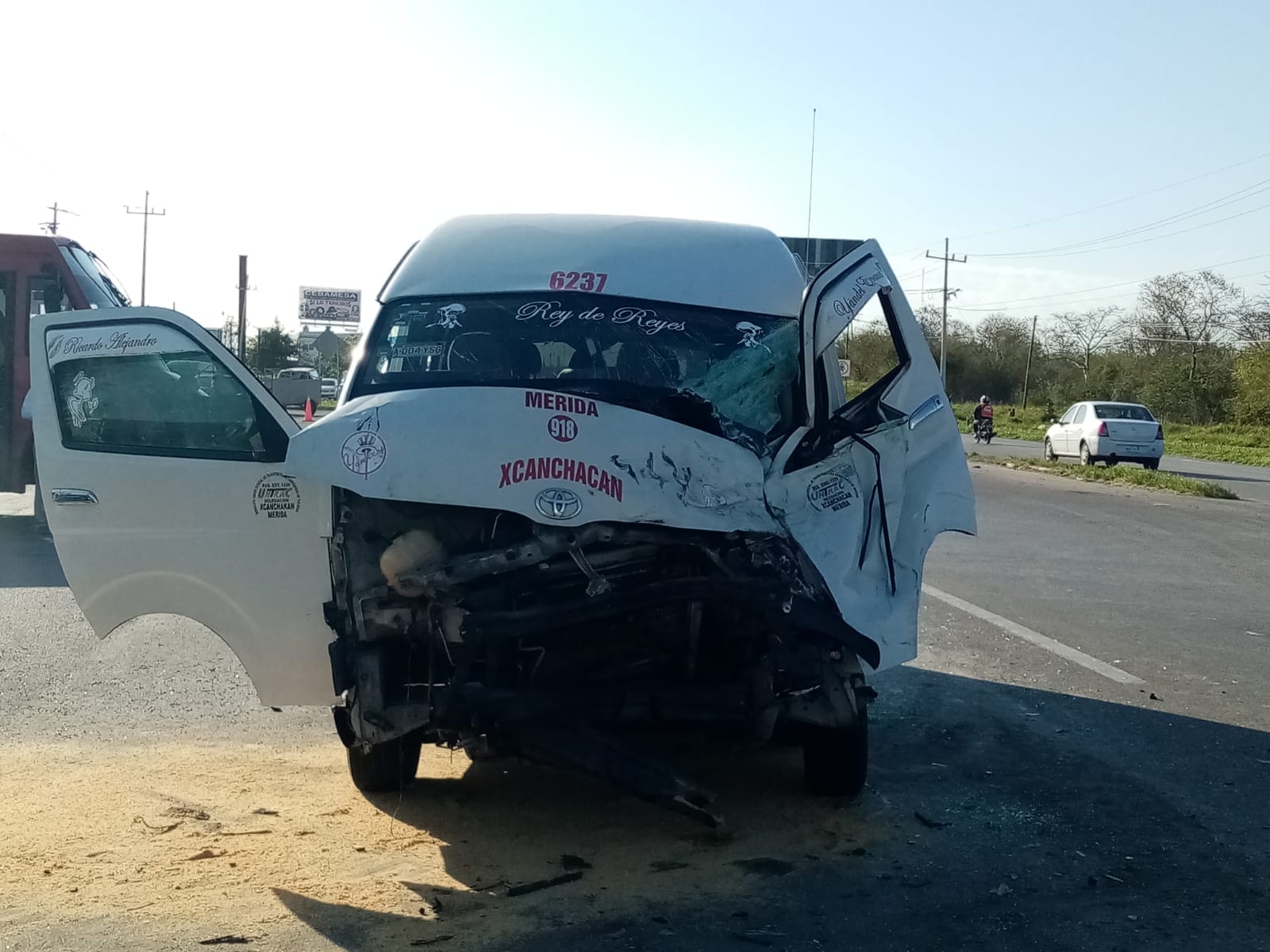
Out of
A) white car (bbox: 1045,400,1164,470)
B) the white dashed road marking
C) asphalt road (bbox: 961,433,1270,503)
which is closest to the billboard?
asphalt road (bbox: 961,433,1270,503)

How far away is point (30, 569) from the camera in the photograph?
36.3ft

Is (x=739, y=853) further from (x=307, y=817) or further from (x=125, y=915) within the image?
(x=125, y=915)

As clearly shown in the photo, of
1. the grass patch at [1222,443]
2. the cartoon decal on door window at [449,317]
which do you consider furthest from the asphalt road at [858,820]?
the grass patch at [1222,443]

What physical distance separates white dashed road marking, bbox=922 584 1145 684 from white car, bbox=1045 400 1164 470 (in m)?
19.0

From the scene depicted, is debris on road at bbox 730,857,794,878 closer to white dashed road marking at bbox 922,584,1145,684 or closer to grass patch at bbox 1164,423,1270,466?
white dashed road marking at bbox 922,584,1145,684

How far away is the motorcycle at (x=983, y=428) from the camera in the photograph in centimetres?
3934

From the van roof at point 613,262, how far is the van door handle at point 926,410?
3.06 ft

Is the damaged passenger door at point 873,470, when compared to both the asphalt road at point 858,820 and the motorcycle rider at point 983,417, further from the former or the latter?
the motorcycle rider at point 983,417

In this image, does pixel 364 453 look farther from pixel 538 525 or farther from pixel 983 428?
pixel 983 428

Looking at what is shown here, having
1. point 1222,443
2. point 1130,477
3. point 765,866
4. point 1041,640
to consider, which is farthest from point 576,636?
point 1222,443

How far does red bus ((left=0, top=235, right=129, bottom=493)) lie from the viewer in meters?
13.7

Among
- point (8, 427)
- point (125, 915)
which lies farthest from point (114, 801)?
point (8, 427)

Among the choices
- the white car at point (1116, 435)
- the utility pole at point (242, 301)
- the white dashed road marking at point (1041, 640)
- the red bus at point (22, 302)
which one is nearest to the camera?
the white dashed road marking at point (1041, 640)

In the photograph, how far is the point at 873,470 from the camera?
4715 mm
